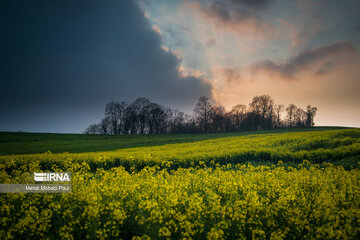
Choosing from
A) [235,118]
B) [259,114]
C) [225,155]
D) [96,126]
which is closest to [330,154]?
[225,155]

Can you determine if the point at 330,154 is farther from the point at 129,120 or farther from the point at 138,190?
the point at 129,120

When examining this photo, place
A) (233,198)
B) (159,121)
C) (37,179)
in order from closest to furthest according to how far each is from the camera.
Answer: (233,198)
(37,179)
(159,121)

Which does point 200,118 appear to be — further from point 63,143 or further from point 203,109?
point 63,143

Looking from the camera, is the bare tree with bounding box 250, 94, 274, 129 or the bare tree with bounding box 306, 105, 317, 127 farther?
the bare tree with bounding box 306, 105, 317, 127

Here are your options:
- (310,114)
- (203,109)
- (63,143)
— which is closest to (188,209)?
(63,143)

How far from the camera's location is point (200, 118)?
66.1 meters

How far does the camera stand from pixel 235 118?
7656 centimetres

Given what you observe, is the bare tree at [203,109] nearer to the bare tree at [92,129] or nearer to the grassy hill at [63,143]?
the grassy hill at [63,143]

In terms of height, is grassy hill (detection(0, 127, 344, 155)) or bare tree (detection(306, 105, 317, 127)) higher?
bare tree (detection(306, 105, 317, 127))

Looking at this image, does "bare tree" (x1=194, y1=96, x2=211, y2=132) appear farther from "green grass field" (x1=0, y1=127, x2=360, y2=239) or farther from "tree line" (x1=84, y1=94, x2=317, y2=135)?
"green grass field" (x1=0, y1=127, x2=360, y2=239)

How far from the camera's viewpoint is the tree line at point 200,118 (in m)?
64.1

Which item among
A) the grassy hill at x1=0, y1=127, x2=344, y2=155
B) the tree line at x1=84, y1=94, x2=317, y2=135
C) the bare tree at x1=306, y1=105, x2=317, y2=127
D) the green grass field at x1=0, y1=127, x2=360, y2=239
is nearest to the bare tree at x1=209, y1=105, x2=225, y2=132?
the tree line at x1=84, y1=94, x2=317, y2=135

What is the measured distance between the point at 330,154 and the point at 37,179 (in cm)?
1621

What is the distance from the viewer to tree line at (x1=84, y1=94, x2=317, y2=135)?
6412cm
